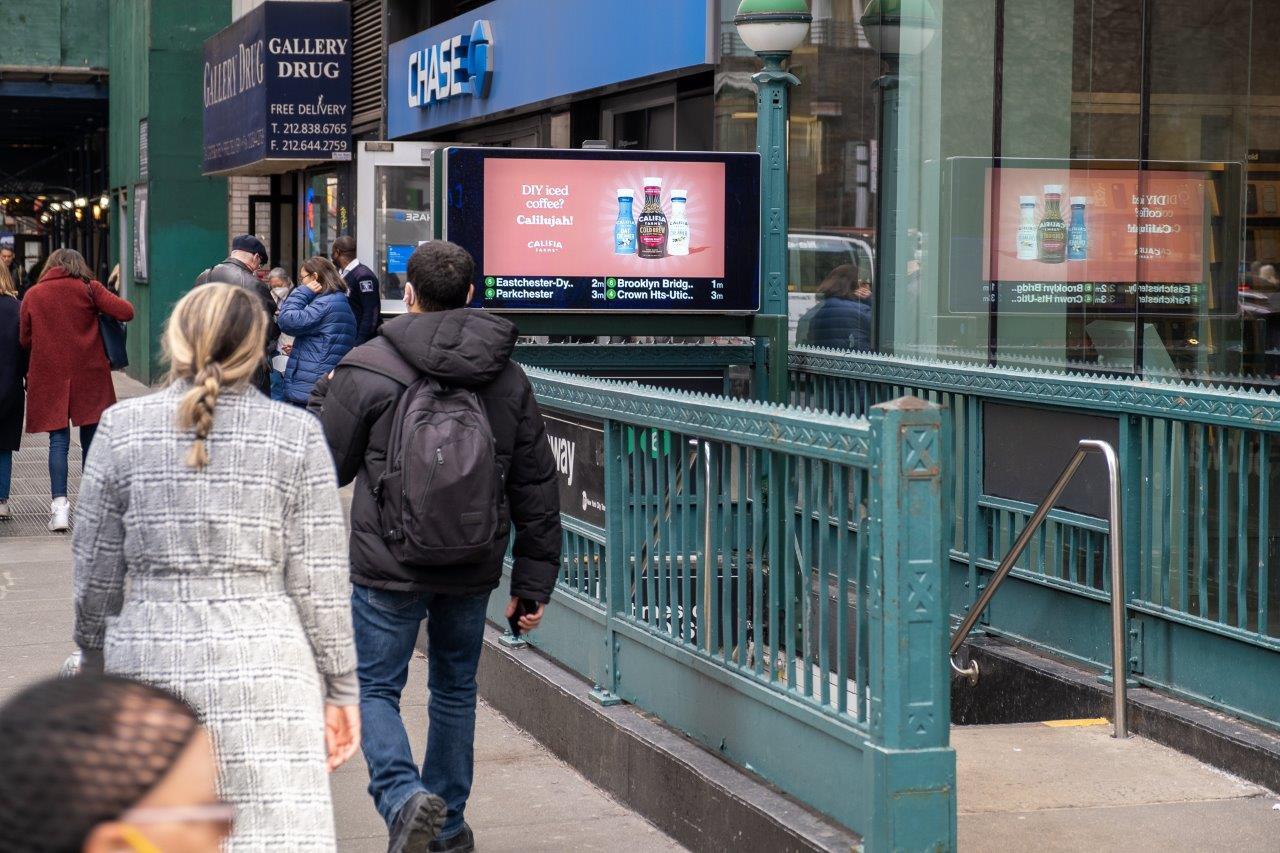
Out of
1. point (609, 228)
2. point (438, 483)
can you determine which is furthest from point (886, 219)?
point (438, 483)

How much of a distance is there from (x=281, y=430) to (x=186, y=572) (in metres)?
0.34

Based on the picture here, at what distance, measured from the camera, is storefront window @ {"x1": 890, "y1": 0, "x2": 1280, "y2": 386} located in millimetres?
10734

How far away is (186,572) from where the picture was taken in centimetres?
348

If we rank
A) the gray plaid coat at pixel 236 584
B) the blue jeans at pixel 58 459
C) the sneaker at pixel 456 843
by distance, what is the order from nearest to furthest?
the gray plaid coat at pixel 236 584, the sneaker at pixel 456 843, the blue jeans at pixel 58 459

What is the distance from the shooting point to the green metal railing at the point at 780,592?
4141 mm

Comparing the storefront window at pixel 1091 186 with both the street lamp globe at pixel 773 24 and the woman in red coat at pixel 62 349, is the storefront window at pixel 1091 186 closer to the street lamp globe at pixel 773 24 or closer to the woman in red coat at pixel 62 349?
the street lamp globe at pixel 773 24

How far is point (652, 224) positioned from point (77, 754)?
6.82m

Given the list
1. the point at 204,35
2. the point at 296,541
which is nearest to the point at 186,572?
the point at 296,541

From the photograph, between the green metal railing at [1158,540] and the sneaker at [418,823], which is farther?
the green metal railing at [1158,540]

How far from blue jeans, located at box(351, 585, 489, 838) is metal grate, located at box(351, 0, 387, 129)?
630 inches

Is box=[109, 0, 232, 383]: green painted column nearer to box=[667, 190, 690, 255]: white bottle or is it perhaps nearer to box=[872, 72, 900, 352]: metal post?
box=[872, 72, 900, 352]: metal post

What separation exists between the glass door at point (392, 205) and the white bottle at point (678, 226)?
8.50 m

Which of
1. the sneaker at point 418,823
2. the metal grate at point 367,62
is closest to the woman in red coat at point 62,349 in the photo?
the sneaker at point 418,823

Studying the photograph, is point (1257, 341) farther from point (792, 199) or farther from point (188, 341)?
point (188, 341)
